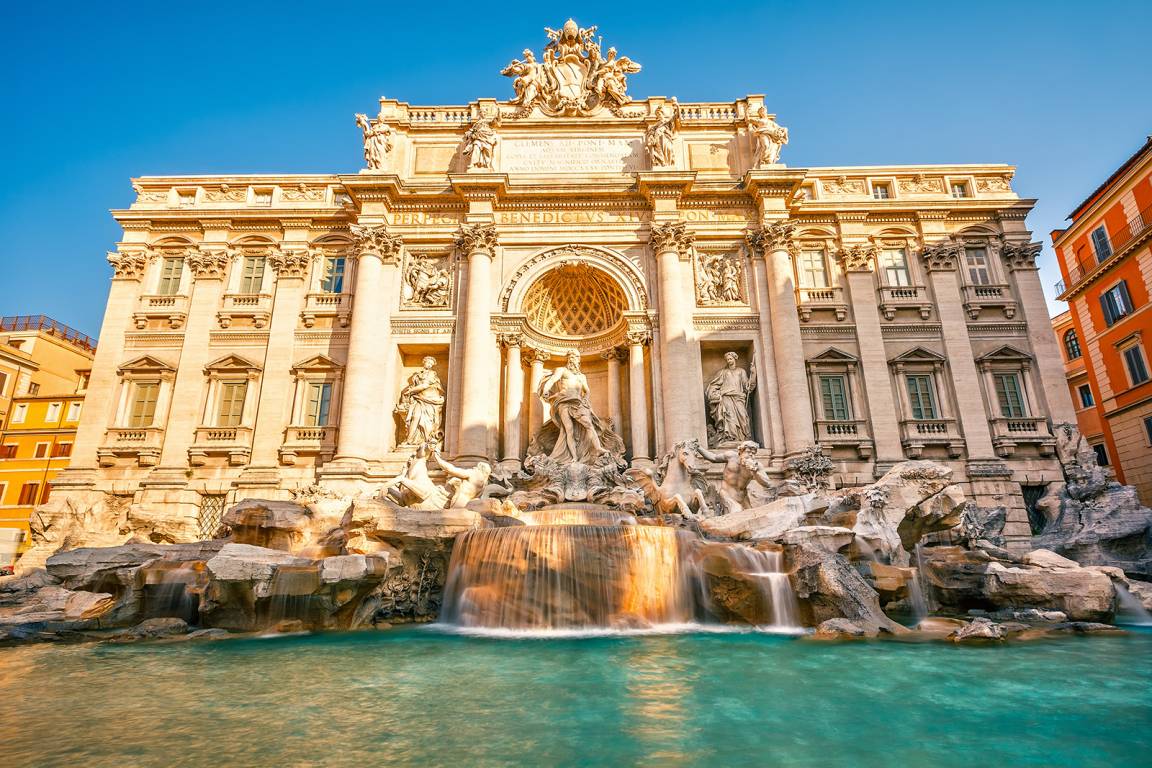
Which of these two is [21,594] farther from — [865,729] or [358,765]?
[865,729]

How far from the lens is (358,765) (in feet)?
11.8

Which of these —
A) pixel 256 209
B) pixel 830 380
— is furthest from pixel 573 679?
pixel 256 209

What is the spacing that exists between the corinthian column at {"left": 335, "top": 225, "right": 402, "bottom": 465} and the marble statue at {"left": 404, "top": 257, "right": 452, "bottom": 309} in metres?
0.61

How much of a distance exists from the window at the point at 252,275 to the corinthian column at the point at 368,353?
3924 millimetres

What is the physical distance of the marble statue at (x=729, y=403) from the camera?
1769 centimetres

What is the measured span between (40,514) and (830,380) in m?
25.2

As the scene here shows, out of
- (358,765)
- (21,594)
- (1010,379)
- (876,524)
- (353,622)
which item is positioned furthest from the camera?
(1010,379)

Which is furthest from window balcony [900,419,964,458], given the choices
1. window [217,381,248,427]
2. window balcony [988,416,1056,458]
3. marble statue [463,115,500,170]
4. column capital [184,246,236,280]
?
column capital [184,246,236,280]

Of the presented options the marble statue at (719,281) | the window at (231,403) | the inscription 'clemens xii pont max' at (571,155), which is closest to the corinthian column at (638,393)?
the marble statue at (719,281)

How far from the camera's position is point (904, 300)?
65.5ft

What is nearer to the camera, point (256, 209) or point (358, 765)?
point (358, 765)

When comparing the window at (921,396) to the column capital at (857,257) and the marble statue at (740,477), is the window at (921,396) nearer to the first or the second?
the column capital at (857,257)

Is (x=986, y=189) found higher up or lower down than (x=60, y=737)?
higher up

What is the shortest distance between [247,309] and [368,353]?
219 inches
